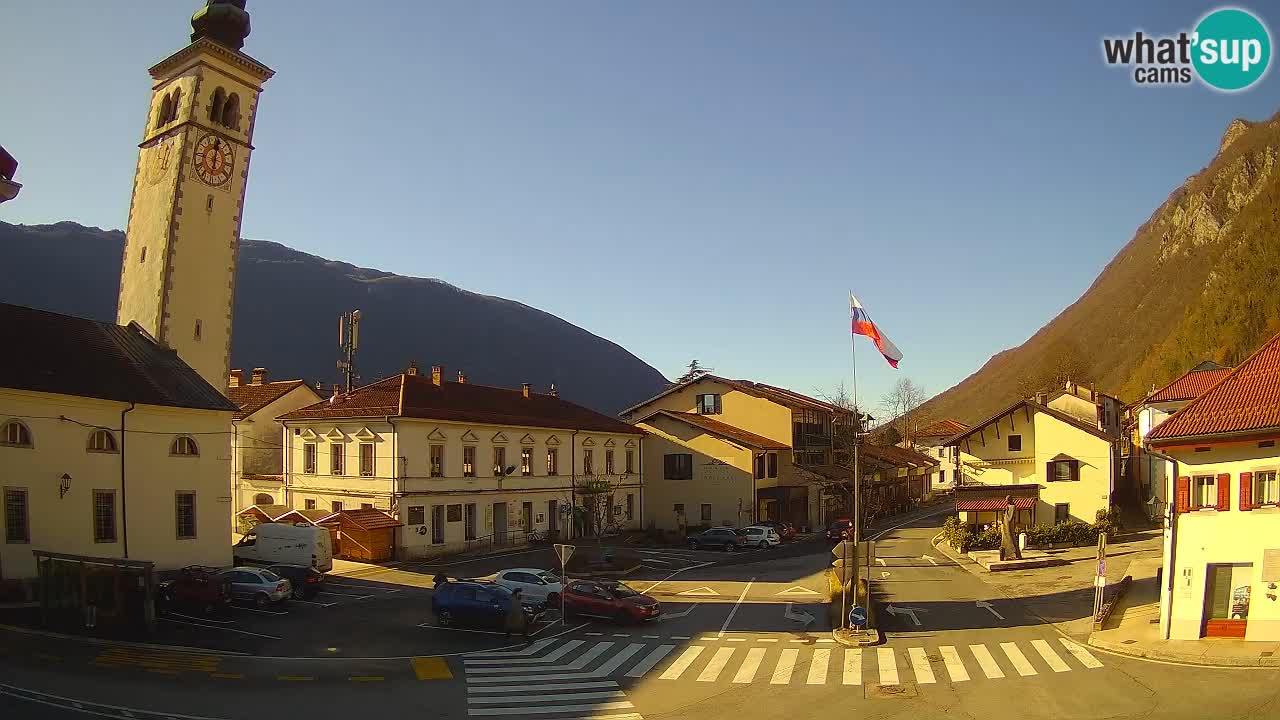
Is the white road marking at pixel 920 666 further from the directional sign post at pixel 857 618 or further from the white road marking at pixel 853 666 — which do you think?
the directional sign post at pixel 857 618

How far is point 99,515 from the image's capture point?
31.7m

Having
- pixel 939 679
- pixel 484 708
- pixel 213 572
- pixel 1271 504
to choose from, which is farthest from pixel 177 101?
pixel 1271 504

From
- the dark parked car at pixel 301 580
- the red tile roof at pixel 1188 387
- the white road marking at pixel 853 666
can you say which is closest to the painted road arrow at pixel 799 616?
the white road marking at pixel 853 666

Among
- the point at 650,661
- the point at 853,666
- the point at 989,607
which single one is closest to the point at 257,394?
the point at 650,661

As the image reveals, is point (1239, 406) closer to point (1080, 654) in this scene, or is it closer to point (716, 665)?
point (1080, 654)

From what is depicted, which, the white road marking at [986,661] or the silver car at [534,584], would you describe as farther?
the silver car at [534,584]

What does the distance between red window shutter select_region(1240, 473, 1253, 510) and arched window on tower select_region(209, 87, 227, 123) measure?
49.2 m

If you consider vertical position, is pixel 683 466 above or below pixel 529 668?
above

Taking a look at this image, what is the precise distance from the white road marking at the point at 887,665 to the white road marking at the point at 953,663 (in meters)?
1.32

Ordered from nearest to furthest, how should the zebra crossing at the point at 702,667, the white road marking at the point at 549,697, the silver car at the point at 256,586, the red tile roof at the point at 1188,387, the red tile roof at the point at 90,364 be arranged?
the white road marking at the point at 549,697 → the zebra crossing at the point at 702,667 → the silver car at the point at 256,586 → the red tile roof at the point at 90,364 → the red tile roof at the point at 1188,387

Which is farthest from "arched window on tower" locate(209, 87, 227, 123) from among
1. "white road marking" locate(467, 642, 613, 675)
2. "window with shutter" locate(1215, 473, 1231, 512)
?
"window with shutter" locate(1215, 473, 1231, 512)

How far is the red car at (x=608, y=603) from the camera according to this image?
94.5 feet

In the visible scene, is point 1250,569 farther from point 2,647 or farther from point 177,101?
point 177,101

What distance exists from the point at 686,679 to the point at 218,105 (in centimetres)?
4221
